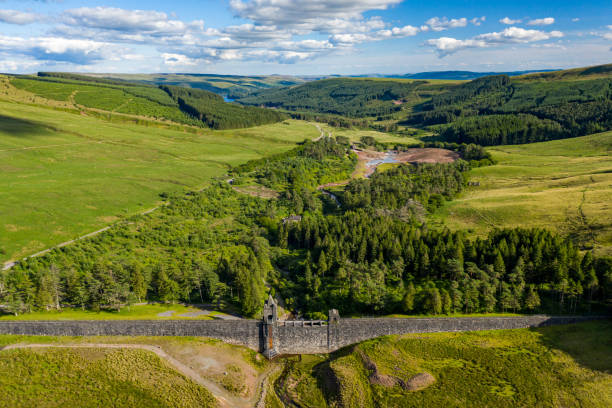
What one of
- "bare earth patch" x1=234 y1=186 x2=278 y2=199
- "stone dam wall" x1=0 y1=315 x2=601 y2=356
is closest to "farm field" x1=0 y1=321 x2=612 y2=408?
"stone dam wall" x1=0 y1=315 x2=601 y2=356

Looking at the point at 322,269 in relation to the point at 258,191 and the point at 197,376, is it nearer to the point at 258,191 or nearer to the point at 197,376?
the point at 197,376

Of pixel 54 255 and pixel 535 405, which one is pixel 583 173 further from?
pixel 54 255

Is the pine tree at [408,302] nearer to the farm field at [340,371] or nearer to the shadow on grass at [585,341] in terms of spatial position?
the farm field at [340,371]

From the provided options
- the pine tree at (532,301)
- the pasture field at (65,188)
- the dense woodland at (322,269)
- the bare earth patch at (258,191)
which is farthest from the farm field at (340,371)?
the bare earth patch at (258,191)

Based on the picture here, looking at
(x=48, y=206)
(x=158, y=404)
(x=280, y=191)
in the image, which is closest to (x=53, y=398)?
(x=158, y=404)

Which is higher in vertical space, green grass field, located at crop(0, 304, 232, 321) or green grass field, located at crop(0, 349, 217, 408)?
green grass field, located at crop(0, 304, 232, 321)

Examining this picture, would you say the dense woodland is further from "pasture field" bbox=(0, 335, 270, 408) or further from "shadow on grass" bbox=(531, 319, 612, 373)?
"pasture field" bbox=(0, 335, 270, 408)
